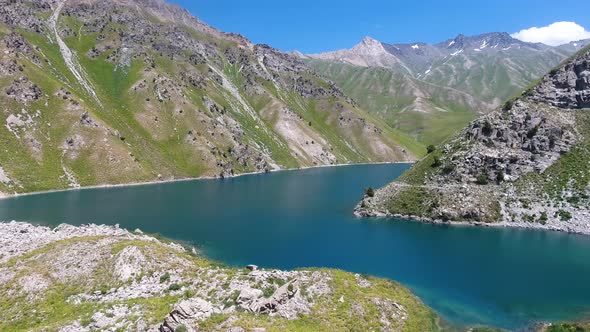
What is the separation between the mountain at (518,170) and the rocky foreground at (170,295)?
59.8 meters

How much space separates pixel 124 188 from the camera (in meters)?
170

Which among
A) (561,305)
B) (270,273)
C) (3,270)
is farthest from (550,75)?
(3,270)

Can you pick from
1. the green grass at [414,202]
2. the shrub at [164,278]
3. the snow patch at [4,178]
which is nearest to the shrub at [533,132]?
the green grass at [414,202]

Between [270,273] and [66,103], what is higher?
[66,103]

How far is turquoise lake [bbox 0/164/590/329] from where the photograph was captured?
204 feet

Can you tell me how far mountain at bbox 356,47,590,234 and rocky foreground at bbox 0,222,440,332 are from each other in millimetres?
59793

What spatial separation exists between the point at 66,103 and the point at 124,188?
192ft

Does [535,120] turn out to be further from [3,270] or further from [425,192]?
[3,270]

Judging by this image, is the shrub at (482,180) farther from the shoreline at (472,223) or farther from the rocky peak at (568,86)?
the rocky peak at (568,86)

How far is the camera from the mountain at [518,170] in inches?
4240

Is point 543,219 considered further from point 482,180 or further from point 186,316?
point 186,316

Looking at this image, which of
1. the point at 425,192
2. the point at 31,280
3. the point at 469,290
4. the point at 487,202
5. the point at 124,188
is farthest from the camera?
the point at 124,188

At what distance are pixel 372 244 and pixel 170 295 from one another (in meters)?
51.6

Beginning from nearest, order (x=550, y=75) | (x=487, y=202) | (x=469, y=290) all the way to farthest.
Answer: (x=469, y=290) → (x=487, y=202) → (x=550, y=75)
